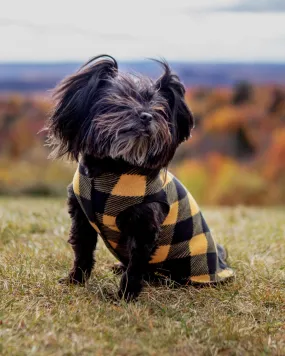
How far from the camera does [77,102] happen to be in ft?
12.7

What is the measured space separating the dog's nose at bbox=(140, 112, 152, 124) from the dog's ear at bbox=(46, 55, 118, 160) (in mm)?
332

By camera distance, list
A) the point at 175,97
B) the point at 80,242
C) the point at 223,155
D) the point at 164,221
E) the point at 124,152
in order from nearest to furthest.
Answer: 1. the point at 124,152
2. the point at 175,97
3. the point at 164,221
4. the point at 80,242
5. the point at 223,155

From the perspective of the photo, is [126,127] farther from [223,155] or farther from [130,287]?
[223,155]

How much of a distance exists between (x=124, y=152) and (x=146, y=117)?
25 centimetres

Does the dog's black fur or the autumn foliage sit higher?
the dog's black fur

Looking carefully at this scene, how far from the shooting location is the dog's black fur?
12.5 feet

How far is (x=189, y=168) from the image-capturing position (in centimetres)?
3716

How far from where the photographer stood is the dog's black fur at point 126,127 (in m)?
3.82

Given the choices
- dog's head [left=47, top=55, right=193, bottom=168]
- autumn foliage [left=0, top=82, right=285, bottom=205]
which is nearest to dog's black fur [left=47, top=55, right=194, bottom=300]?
dog's head [left=47, top=55, right=193, bottom=168]

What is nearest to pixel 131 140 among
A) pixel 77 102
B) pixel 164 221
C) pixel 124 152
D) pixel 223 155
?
pixel 124 152

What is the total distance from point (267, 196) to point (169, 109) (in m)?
29.7

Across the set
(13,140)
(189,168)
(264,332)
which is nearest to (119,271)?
(264,332)

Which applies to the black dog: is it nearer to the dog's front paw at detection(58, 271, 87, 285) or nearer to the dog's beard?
the dog's beard

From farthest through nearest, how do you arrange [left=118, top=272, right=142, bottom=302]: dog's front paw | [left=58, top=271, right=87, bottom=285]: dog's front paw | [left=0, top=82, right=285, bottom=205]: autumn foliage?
[left=0, top=82, right=285, bottom=205]: autumn foliage
[left=58, top=271, right=87, bottom=285]: dog's front paw
[left=118, top=272, right=142, bottom=302]: dog's front paw
